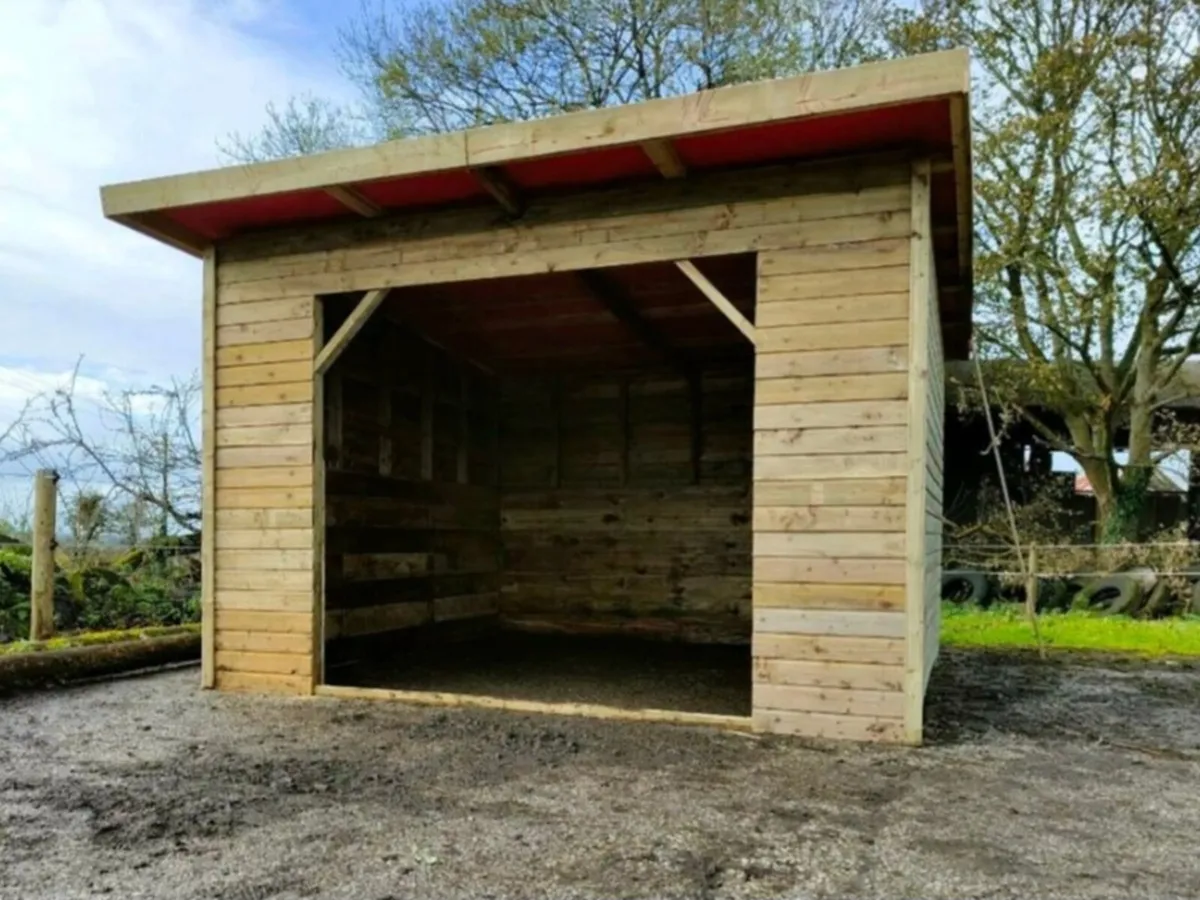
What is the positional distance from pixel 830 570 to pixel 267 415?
119 inches

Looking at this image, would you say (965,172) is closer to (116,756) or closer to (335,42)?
(116,756)

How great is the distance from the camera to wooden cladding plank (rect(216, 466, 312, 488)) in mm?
4715

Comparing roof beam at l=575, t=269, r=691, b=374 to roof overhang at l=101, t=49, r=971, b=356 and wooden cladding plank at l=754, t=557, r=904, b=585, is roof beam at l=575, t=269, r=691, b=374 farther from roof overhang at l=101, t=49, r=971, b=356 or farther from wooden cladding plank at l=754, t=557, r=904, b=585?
wooden cladding plank at l=754, t=557, r=904, b=585

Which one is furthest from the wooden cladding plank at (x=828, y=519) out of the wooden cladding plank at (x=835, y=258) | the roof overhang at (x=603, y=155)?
the roof overhang at (x=603, y=155)

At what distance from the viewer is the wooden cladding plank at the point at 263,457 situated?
4.72m

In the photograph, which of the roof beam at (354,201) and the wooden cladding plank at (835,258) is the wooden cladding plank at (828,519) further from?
the roof beam at (354,201)

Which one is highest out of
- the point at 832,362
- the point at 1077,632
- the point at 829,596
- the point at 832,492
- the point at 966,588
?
the point at 832,362

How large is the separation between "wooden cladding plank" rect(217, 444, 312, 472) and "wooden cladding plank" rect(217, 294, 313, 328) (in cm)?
69

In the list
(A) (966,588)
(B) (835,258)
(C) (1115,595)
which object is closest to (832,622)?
(B) (835,258)

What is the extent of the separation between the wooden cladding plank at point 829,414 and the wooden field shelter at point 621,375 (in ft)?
0.04

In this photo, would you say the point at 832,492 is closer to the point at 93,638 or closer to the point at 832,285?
the point at 832,285

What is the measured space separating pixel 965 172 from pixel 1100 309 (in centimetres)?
749

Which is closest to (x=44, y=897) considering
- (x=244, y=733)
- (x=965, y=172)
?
(x=244, y=733)

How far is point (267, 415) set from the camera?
481 centimetres
